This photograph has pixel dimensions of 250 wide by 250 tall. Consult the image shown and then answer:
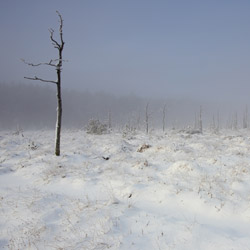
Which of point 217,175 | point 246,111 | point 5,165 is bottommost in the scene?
point 5,165

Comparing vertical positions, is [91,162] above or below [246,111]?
below

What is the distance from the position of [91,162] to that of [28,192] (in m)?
3.82

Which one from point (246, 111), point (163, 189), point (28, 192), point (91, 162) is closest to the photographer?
point (163, 189)

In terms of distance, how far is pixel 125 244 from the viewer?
4.14 metres

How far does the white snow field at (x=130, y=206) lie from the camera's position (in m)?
4.28

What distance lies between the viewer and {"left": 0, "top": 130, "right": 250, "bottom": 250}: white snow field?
428 cm

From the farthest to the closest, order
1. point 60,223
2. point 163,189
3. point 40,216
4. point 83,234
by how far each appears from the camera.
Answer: point 163,189, point 40,216, point 60,223, point 83,234

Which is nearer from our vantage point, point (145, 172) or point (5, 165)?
point (145, 172)

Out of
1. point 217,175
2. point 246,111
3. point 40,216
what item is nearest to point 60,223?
point 40,216

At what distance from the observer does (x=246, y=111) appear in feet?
293

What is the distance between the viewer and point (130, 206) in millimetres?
5711

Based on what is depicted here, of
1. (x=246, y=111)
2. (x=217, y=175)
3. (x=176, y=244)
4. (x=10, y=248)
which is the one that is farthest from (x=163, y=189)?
(x=246, y=111)

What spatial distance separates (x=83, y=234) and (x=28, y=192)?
11.6 ft

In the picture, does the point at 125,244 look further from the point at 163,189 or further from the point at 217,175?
the point at 217,175
